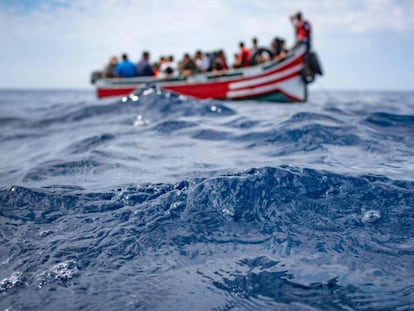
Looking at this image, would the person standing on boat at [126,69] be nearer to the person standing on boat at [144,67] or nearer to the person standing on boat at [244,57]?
the person standing on boat at [144,67]

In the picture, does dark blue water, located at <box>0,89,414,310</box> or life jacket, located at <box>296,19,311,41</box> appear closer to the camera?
dark blue water, located at <box>0,89,414,310</box>

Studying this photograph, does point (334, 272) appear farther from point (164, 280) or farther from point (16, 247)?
point (16, 247)

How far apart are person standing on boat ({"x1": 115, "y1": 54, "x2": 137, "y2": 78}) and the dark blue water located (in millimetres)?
11554

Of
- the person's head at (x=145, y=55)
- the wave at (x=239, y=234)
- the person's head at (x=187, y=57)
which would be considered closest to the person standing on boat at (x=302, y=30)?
the person's head at (x=187, y=57)

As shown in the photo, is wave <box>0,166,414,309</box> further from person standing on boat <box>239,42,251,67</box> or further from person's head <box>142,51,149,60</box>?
person's head <box>142,51,149,60</box>

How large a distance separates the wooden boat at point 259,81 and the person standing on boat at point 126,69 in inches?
17.5

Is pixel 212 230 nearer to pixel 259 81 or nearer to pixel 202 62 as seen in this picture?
pixel 259 81

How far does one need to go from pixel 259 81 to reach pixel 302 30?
94.7 inches

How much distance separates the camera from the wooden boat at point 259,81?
579 inches

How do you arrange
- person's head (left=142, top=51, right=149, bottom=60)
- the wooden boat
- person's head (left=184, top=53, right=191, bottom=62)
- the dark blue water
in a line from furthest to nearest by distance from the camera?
person's head (left=142, top=51, right=149, bottom=60)
person's head (left=184, top=53, right=191, bottom=62)
the wooden boat
the dark blue water

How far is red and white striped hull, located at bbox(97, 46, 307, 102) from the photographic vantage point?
48.6ft

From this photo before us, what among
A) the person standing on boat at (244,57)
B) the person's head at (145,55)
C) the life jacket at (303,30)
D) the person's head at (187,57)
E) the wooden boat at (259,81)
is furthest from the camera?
the person's head at (145,55)

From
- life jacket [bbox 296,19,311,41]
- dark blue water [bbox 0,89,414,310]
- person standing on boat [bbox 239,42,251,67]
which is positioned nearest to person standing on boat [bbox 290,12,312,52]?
life jacket [bbox 296,19,311,41]

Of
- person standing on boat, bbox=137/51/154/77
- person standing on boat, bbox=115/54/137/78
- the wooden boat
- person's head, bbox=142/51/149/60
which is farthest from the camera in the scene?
person standing on boat, bbox=115/54/137/78
